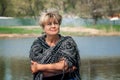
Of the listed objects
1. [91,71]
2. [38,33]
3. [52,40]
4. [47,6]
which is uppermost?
[52,40]

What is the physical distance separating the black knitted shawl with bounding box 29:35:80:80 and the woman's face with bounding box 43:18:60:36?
0.07 metres

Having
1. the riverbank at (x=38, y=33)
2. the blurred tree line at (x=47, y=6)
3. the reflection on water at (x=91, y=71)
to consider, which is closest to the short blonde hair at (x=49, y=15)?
the reflection on water at (x=91, y=71)

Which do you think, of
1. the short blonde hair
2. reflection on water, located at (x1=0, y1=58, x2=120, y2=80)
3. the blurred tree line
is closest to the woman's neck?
the short blonde hair

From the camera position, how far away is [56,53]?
10.5ft

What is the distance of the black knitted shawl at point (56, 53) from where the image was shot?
317 centimetres

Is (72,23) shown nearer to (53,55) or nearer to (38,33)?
(38,33)

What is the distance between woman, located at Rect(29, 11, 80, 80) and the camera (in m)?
3.15

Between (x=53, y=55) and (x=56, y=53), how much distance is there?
0.03 metres

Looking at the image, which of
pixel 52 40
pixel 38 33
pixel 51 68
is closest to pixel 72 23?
pixel 38 33

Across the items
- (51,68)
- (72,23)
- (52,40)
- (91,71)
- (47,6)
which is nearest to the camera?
(51,68)

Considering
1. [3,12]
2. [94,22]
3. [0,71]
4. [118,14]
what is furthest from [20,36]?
[0,71]

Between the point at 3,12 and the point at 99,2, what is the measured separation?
11728mm

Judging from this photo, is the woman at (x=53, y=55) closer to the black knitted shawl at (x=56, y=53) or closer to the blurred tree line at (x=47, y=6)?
the black knitted shawl at (x=56, y=53)

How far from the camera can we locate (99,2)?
5825 centimetres
